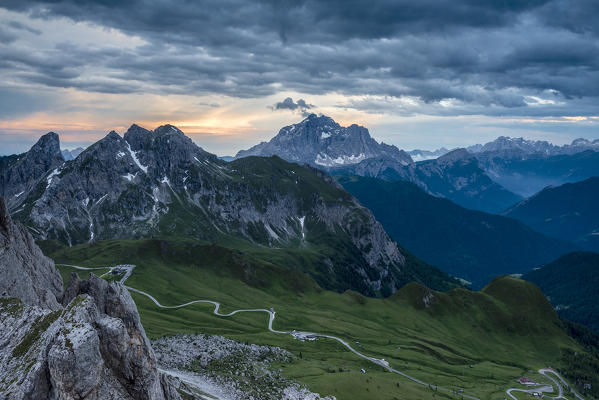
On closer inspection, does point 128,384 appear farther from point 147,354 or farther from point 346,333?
point 346,333

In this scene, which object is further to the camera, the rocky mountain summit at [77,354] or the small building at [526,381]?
the small building at [526,381]

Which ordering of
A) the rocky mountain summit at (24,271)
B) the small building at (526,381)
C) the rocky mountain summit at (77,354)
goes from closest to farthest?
the rocky mountain summit at (77,354), the rocky mountain summit at (24,271), the small building at (526,381)

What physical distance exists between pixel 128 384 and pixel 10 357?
40.4 feet

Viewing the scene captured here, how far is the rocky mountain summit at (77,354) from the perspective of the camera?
41.4 m

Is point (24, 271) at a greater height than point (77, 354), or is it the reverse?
point (77, 354)

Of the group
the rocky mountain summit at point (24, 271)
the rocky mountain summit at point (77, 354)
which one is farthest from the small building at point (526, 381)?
the rocky mountain summit at point (24, 271)

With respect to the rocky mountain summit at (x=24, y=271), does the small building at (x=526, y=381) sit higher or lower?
lower

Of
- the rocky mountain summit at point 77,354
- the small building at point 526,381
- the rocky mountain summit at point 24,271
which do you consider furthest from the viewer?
the small building at point 526,381

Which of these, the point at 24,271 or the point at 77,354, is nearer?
the point at 77,354

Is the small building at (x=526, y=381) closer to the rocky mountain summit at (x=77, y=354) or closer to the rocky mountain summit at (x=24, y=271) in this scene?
the rocky mountain summit at (x=77, y=354)

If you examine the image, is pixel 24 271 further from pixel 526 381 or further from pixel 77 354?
pixel 526 381

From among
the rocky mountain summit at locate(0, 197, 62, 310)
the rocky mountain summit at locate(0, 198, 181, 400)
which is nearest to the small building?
the rocky mountain summit at locate(0, 198, 181, 400)

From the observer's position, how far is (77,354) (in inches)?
1645

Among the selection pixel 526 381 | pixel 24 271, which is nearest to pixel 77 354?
pixel 24 271
